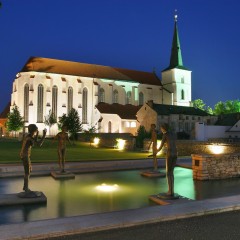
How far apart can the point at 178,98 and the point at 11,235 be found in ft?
274

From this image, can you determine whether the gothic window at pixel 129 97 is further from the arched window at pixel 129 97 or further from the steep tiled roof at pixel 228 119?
the steep tiled roof at pixel 228 119

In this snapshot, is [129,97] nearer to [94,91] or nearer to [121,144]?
[94,91]

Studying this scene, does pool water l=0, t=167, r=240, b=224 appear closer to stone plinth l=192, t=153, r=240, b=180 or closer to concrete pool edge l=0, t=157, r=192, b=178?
stone plinth l=192, t=153, r=240, b=180

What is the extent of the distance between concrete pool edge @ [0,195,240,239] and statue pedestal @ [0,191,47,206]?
2.17 meters

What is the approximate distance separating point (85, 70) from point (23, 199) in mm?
71911

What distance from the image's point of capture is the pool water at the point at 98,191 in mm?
7508

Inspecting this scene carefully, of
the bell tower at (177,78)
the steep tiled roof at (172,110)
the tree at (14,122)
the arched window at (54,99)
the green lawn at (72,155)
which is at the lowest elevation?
the green lawn at (72,155)

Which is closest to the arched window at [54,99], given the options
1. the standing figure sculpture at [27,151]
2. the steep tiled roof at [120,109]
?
the steep tiled roof at [120,109]

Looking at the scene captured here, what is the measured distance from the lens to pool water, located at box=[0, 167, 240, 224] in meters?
7.51

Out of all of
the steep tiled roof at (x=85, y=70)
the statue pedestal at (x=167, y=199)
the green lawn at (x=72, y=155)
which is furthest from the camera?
the steep tiled roof at (x=85, y=70)

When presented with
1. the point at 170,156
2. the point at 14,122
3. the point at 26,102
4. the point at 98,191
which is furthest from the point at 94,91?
the point at 170,156

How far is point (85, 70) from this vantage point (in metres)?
78.3

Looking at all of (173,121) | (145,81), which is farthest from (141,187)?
(145,81)

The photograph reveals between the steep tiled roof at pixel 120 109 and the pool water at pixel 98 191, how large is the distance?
5321 centimetres
